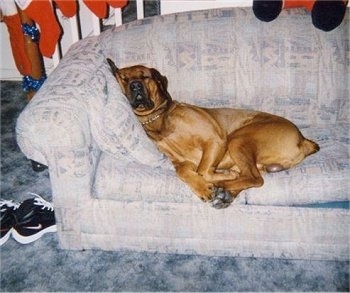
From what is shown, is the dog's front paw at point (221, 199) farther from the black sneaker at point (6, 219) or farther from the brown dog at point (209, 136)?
the black sneaker at point (6, 219)

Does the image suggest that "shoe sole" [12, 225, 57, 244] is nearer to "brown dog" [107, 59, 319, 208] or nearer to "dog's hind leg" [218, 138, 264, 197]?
"brown dog" [107, 59, 319, 208]

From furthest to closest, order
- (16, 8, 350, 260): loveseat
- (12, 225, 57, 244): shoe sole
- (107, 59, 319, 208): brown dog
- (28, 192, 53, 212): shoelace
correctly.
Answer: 1. (28, 192, 53, 212): shoelace
2. (12, 225, 57, 244): shoe sole
3. (107, 59, 319, 208): brown dog
4. (16, 8, 350, 260): loveseat

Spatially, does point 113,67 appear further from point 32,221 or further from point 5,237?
point 5,237

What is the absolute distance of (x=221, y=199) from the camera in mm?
2398

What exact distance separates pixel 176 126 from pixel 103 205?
679 mm

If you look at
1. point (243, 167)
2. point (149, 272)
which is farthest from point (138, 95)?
point (149, 272)

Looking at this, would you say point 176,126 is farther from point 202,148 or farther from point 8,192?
point 8,192

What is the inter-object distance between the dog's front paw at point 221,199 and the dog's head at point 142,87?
0.71 m

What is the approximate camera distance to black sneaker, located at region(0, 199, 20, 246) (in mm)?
2777

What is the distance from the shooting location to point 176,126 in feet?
→ 9.07

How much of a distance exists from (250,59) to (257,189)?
0.99m

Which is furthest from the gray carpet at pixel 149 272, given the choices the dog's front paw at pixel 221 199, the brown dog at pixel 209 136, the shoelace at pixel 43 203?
the brown dog at pixel 209 136

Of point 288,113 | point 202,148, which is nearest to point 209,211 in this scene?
point 202,148

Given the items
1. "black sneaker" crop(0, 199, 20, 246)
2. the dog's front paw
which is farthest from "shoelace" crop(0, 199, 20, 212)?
the dog's front paw
